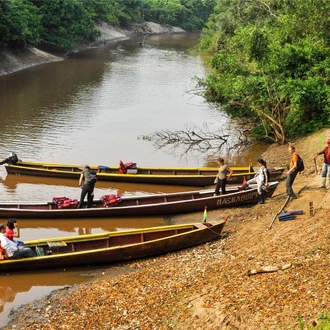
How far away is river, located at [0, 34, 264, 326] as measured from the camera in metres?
14.6

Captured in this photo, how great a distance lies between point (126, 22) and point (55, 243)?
71082mm

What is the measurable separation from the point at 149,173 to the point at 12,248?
8.07 metres

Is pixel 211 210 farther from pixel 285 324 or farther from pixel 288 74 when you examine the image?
pixel 288 74

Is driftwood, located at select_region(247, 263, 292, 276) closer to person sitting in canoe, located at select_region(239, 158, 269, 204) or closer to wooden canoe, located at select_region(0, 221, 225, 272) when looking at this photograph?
wooden canoe, located at select_region(0, 221, 225, 272)

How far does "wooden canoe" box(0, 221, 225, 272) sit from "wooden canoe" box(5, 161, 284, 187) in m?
5.28

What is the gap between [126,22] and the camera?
79.2 metres

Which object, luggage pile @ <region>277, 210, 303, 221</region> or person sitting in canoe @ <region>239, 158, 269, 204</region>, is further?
person sitting in canoe @ <region>239, 158, 269, 204</region>

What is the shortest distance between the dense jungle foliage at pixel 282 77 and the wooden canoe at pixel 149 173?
4410 mm

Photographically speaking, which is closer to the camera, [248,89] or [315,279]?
[315,279]

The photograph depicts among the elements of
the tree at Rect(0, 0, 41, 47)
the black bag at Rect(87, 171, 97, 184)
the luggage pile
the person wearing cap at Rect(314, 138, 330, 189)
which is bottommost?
the black bag at Rect(87, 171, 97, 184)

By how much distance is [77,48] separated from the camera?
57.8 metres

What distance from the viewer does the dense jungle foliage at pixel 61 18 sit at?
135ft

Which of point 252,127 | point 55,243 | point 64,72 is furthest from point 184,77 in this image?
point 55,243

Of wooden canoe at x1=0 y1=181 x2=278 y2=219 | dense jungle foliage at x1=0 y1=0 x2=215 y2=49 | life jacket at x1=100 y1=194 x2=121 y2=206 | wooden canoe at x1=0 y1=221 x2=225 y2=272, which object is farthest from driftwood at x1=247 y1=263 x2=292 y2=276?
dense jungle foliage at x1=0 y1=0 x2=215 y2=49
